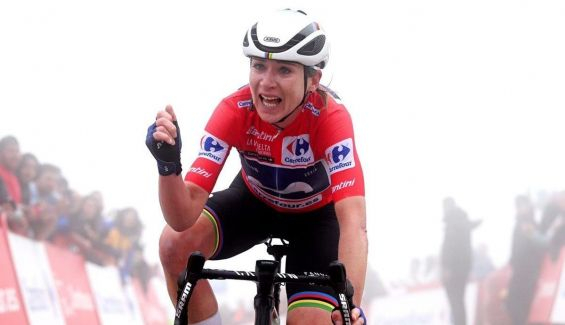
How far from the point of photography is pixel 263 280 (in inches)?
150

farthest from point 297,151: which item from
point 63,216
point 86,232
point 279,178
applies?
point 86,232

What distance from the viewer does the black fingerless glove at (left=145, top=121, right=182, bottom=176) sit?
402 cm

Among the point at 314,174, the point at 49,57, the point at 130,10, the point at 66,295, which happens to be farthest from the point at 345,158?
the point at 130,10

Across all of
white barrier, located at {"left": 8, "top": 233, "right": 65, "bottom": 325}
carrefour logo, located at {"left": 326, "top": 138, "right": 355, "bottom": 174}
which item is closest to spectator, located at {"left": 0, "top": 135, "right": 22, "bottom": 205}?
white barrier, located at {"left": 8, "top": 233, "right": 65, "bottom": 325}

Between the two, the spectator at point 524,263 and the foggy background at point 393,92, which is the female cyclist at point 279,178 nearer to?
the foggy background at point 393,92

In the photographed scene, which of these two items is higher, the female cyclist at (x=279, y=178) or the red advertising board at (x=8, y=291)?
the female cyclist at (x=279, y=178)

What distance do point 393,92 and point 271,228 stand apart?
5.69 metres

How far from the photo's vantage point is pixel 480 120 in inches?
416

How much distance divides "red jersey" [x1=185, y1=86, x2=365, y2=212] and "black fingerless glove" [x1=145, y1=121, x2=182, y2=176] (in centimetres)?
47

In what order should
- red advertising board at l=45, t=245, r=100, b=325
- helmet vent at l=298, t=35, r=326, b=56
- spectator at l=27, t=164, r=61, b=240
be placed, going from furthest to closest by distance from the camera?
red advertising board at l=45, t=245, r=100, b=325 < spectator at l=27, t=164, r=61, b=240 < helmet vent at l=298, t=35, r=326, b=56

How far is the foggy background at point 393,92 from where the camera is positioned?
364 inches

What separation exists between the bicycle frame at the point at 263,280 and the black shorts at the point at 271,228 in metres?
0.77

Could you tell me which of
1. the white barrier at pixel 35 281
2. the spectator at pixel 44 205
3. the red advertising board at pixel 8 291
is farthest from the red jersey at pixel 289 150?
the spectator at pixel 44 205

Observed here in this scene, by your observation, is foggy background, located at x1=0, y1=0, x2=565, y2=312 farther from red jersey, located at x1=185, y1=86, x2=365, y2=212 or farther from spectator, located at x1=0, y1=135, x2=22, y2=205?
red jersey, located at x1=185, y1=86, x2=365, y2=212
